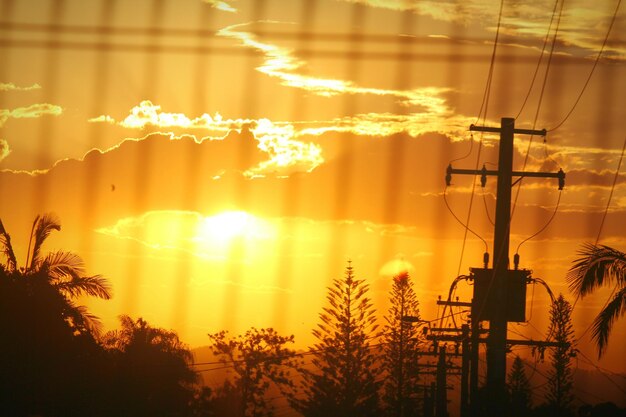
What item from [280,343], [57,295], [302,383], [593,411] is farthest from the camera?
[280,343]

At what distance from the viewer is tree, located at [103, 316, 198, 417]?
3303 cm

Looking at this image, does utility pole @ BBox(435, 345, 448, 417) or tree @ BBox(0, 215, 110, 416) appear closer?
tree @ BBox(0, 215, 110, 416)

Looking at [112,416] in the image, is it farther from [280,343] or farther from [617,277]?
[280,343]

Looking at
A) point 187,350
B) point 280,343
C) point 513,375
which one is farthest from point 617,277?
point 513,375

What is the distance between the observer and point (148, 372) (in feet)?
135

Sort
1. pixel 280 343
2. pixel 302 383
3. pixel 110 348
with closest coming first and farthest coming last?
pixel 110 348, pixel 302 383, pixel 280 343

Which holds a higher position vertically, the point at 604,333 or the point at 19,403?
the point at 604,333

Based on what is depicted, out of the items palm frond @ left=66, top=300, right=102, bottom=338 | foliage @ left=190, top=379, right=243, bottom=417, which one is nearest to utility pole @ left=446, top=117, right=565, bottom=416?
palm frond @ left=66, top=300, right=102, bottom=338

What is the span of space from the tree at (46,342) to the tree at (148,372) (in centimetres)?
247

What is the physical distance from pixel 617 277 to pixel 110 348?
58.3ft

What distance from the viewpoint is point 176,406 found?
41.7 meters

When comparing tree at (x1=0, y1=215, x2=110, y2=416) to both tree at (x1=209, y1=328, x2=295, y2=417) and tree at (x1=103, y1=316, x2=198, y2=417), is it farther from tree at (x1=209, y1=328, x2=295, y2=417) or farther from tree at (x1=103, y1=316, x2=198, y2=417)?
tree at (x1=209, y1=328, x2=295, y2=417)

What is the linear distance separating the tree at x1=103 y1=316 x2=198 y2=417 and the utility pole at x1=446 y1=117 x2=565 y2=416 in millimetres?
10506

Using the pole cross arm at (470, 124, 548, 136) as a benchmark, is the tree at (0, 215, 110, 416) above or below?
below
